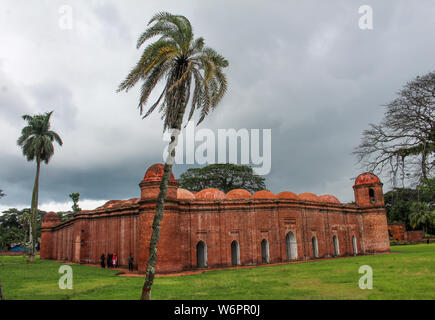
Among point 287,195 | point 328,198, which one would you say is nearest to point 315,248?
point 287,195

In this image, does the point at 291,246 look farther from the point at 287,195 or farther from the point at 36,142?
the point at 36,142

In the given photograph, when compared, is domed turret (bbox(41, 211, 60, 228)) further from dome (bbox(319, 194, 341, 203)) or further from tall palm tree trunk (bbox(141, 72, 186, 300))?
tall palm tree trunk (bbox(141, 72, 186, 300))

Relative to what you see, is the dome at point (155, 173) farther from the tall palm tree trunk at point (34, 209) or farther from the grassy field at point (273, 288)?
the tall palm tree trunk at point (34, 209)

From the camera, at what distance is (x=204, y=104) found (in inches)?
539

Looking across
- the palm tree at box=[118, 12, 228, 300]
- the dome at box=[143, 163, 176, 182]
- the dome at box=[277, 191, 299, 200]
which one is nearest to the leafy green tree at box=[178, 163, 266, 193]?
the dome at box=[277, 191, 299, 200]

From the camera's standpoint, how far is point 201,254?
24922 mm

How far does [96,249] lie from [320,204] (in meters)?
20.9

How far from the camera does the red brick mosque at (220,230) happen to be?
2102cm

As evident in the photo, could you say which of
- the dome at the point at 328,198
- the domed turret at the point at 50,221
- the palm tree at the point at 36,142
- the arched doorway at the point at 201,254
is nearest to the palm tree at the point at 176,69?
the arched doorway at the point at 201,254

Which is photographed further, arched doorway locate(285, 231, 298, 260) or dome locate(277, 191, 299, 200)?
dome locate(277, 191, 299, 200)

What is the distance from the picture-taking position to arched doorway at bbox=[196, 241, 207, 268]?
24.4m

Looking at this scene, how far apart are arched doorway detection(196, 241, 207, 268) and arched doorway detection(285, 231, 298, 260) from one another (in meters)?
7.25
